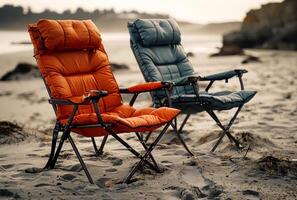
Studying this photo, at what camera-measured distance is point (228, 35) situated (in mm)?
29031

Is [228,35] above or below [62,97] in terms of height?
below

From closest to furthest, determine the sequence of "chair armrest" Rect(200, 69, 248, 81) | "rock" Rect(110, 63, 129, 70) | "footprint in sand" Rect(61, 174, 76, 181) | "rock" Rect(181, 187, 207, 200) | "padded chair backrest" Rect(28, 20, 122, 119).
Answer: "rock" Rect(181, 187, 207, 200) → "footprint in sand" Rect(61, 174, 76, 181) → "padded chair backrest" Rect(28, 20, 122, 119) → "chair armrest" Rect(200, 69, 248, 81) → "rock" Rect(110, 63, 129, 70)

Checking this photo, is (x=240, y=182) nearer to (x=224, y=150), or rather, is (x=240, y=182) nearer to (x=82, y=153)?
(x=224, y=150)

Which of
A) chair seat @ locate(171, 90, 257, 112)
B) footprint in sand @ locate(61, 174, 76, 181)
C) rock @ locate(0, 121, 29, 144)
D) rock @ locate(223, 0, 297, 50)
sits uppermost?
chair seat @ locate(171, 90, 257, 112)

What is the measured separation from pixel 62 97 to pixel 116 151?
85 cm

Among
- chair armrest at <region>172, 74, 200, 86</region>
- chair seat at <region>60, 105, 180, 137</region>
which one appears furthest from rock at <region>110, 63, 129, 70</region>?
chair seat at <region>60, 105, 180, 137</region>

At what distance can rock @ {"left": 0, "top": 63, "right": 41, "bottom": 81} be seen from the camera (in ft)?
36.8

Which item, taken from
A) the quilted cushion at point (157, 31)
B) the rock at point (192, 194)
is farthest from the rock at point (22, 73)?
the rock at point (192, 194)

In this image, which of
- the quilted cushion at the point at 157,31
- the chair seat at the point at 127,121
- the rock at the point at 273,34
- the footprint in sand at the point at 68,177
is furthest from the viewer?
the rock at the point at 273,34

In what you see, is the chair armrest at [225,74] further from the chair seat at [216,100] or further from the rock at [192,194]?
the rock at [192,194]

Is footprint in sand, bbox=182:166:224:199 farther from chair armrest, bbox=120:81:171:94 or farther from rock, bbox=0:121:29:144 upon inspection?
rock, bbox=0:121:29:144

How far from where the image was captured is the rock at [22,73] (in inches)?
442

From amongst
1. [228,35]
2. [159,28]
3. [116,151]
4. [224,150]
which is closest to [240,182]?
[224,150]

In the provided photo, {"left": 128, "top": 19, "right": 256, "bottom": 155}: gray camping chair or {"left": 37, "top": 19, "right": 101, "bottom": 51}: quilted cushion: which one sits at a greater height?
{"left": 37, "top": 19, "right": 101, "bottom": 51}: quilted cushion
